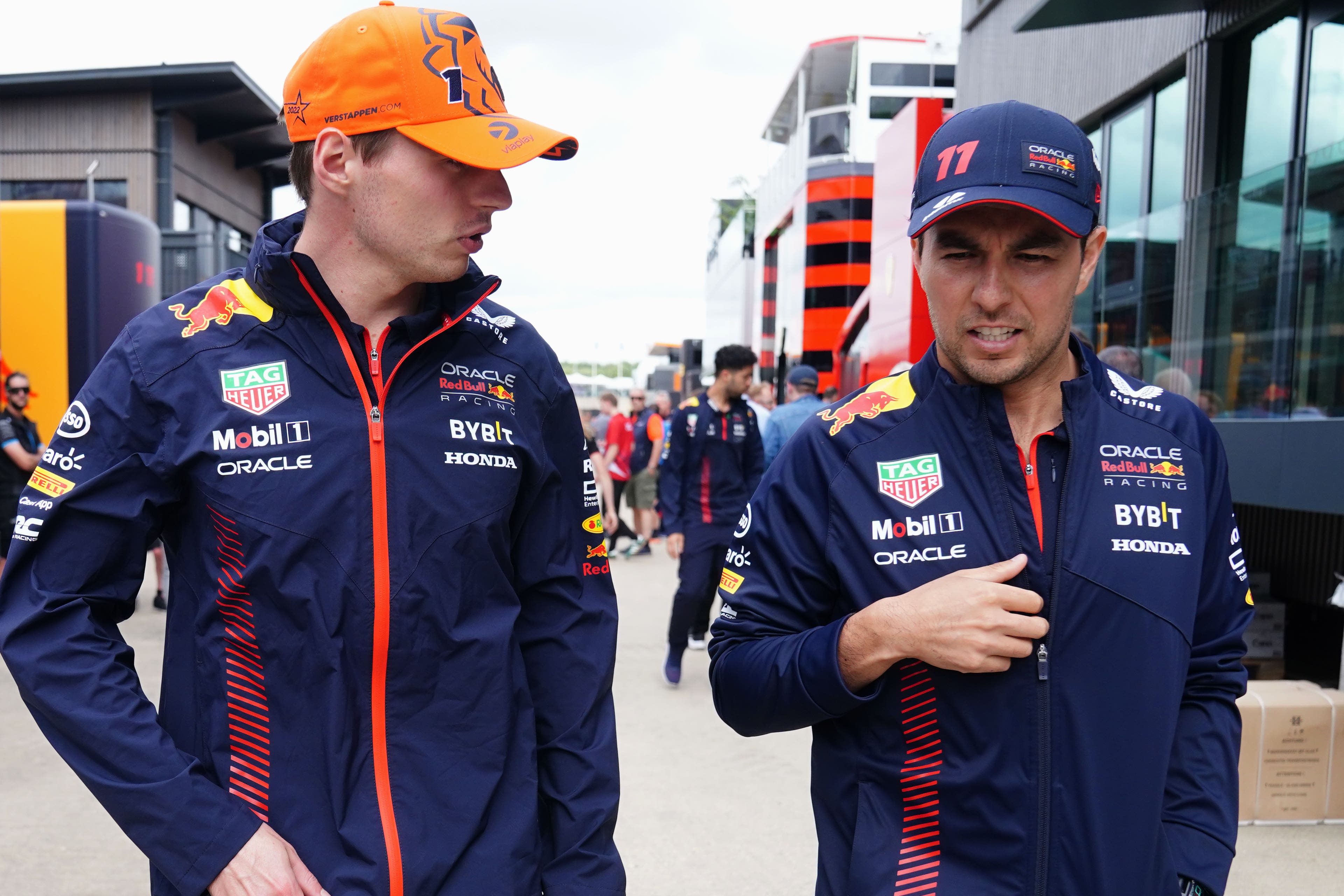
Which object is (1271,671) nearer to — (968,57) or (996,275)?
(996,275)

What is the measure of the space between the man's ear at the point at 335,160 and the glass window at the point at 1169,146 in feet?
29.6

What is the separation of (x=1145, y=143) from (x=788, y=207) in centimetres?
1889

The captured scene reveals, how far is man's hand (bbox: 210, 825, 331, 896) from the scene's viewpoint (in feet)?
4.85

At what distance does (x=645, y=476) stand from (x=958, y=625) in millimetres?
12940

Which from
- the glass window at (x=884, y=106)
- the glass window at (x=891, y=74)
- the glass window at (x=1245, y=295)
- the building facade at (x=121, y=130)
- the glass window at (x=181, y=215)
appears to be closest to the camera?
the glass window at (x=1245, y=295)

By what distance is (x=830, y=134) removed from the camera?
27109 millimetres

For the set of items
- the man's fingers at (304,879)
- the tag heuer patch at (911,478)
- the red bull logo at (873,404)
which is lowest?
the man's fingers at (304,879)

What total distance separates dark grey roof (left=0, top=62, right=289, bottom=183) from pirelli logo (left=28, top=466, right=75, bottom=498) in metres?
18.9

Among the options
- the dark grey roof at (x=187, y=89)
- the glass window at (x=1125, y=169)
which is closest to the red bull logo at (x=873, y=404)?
the glass window at (x=1125, y=169)

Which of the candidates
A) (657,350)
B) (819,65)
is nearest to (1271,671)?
(819,65)

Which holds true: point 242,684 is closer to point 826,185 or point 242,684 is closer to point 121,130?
point 121,130

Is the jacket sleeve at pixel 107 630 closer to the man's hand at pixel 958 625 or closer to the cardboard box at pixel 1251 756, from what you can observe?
the man's hand at pixel 958 625

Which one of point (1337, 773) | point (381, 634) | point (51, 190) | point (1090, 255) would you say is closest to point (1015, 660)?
point (1090, 255)

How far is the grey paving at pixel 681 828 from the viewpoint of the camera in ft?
13.3
